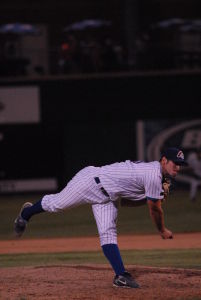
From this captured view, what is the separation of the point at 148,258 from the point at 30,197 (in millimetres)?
9729

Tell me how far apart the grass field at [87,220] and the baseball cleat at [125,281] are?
7366 millimetres

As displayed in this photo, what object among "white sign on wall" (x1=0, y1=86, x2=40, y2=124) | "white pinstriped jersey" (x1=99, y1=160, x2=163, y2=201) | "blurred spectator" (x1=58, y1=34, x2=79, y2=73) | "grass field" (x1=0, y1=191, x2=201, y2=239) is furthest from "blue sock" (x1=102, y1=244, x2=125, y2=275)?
"blurred spectator" (x1=58, y1=34, x2=79, y2=73)

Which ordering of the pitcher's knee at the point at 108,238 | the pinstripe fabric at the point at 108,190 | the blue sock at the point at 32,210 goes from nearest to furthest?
the pinstripe fabric at the point at 108,190, the pitcher's knee at the point at 108,238, the blue sock at the point at 32,210

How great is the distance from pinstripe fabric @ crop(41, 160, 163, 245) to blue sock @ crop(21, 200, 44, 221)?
11.4 inches

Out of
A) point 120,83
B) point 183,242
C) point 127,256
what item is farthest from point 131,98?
point 127,256

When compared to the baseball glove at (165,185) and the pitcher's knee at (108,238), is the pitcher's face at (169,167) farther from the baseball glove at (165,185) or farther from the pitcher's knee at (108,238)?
the pitcher's knee at (108,238)

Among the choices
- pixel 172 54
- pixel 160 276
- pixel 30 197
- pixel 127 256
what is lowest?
pixel 30 197

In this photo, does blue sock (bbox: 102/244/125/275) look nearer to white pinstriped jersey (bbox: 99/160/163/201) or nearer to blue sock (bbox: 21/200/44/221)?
white pinstriped jersey (bbox: 99/160/163/201)

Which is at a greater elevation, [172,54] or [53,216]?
[172,54]

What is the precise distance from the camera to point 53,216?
62.8 feet

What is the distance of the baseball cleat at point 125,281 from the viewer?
8375 mm

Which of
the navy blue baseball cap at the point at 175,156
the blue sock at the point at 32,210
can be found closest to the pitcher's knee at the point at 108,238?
the blue sock at the point at 32,210

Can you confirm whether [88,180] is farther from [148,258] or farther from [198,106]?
[198,106]

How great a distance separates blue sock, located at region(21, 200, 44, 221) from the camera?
28.9 feet
